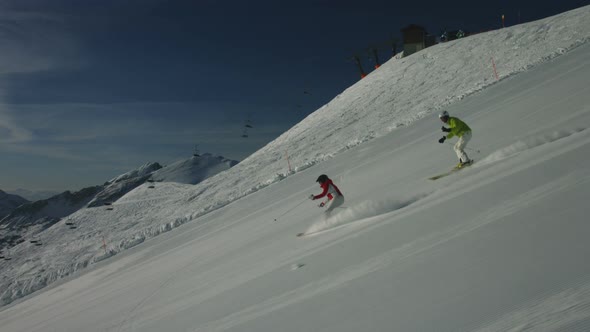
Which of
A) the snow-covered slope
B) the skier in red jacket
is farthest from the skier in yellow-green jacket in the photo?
the skier in red jacket

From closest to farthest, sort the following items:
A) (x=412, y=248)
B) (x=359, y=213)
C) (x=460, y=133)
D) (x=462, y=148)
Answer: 1. (x=412, y=248)
2. (x=359, y=213)
3. (x=462, y=148)
4. (x=460, y=133)

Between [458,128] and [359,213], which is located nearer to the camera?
[359,213]

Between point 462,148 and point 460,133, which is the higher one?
point 460,133

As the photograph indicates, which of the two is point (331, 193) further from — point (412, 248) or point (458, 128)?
point (412, 248)

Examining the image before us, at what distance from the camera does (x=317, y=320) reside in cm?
383

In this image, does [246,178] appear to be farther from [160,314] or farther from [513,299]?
[513,299]

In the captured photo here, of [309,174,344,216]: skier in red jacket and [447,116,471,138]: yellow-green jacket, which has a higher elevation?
[447,116,471,138]: yellow-green jacket

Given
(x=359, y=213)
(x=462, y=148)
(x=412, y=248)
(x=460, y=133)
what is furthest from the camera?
(x=460, y=133)

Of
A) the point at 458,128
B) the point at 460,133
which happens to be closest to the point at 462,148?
the point at 460,133

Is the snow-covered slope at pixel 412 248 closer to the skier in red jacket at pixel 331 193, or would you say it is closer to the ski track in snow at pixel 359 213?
the ski track in snow at pixel 359 213

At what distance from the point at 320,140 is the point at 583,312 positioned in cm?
2799

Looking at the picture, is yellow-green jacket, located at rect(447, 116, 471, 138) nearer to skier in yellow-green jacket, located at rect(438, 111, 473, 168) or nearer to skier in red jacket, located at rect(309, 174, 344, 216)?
skier in yellow-green jacket, located at rect(438, 111, 473, 168)

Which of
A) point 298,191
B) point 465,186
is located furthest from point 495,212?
point 298,191

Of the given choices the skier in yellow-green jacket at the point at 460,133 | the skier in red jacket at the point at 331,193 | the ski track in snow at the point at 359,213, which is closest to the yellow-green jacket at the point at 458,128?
the skier in yellow-green jacket at the point at 460,133
